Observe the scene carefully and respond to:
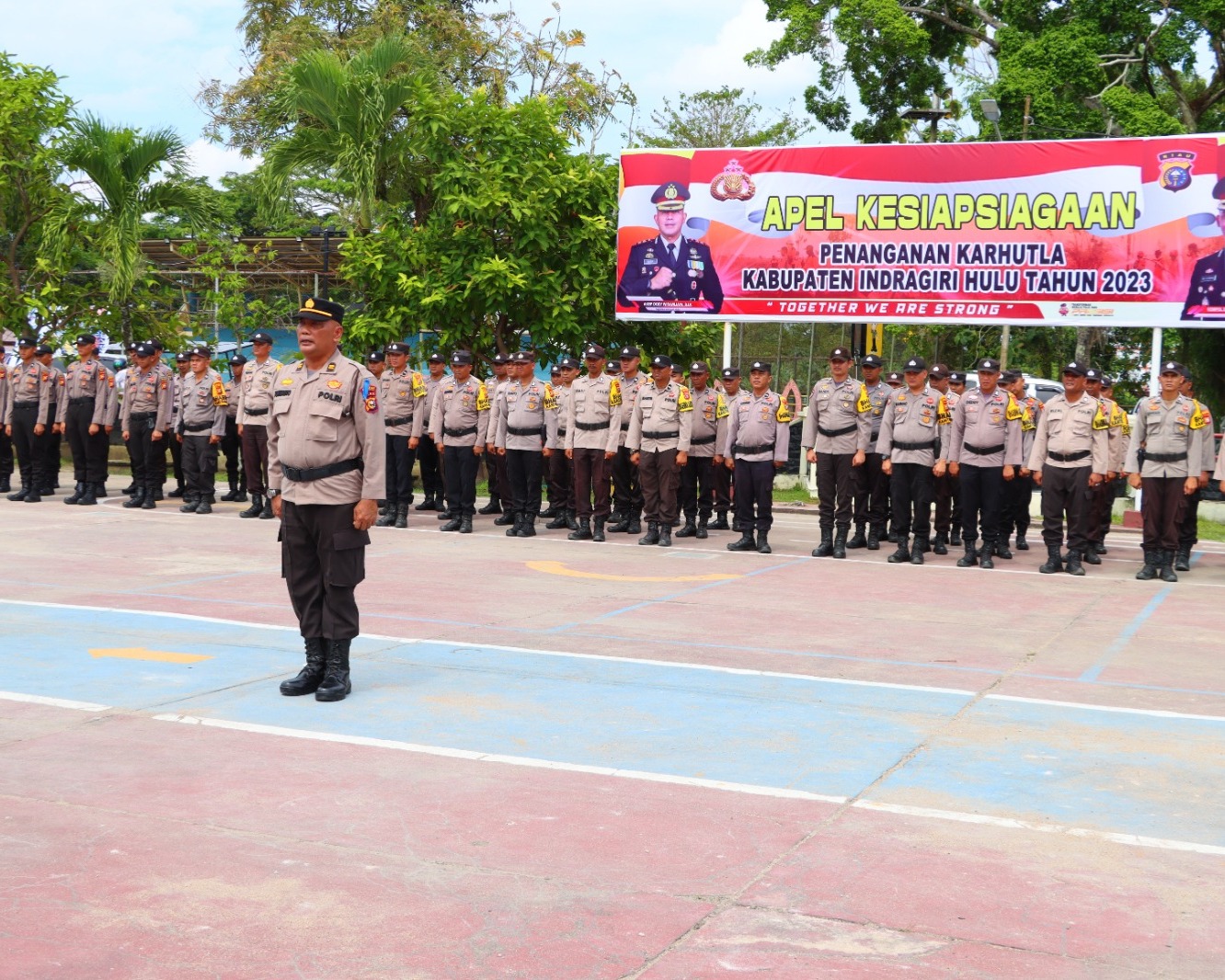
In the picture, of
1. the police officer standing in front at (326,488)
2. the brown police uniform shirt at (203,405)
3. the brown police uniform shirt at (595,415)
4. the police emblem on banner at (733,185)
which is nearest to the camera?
the police officer standing in front at (326,488)

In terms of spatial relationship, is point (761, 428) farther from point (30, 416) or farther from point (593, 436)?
point (30, 416)

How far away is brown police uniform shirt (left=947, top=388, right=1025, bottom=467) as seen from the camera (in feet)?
43.8

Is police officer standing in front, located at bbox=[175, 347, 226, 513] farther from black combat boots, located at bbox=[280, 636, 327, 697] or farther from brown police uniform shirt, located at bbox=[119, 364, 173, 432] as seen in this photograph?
black combat boots, located at bbox=[280, 636, 327, 697]

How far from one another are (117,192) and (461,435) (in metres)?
8.22

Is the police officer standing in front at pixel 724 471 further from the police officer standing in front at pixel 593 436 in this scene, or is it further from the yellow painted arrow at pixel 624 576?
the yellow painted arrow at pixel 624 576

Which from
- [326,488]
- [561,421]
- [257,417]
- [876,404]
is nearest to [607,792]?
[326,488]

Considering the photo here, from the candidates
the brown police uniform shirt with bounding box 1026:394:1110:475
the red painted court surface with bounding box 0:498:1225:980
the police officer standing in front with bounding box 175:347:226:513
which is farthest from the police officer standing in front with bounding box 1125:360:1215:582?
the police officer standing in front with bounding box 175:347:226:513

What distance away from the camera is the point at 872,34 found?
26.4 m

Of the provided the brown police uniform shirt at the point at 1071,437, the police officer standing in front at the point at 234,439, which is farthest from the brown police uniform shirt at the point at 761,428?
the police officer standing in front at the point at 234,439

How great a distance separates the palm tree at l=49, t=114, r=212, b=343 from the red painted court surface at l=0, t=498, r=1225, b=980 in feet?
36.6

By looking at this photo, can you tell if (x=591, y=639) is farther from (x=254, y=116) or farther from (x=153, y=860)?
(x=254, y=116)

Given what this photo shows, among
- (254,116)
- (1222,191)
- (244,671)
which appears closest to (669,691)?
(244,671)

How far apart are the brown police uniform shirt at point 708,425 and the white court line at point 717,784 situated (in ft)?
31.3

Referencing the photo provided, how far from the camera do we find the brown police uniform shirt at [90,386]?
17.1 metres
